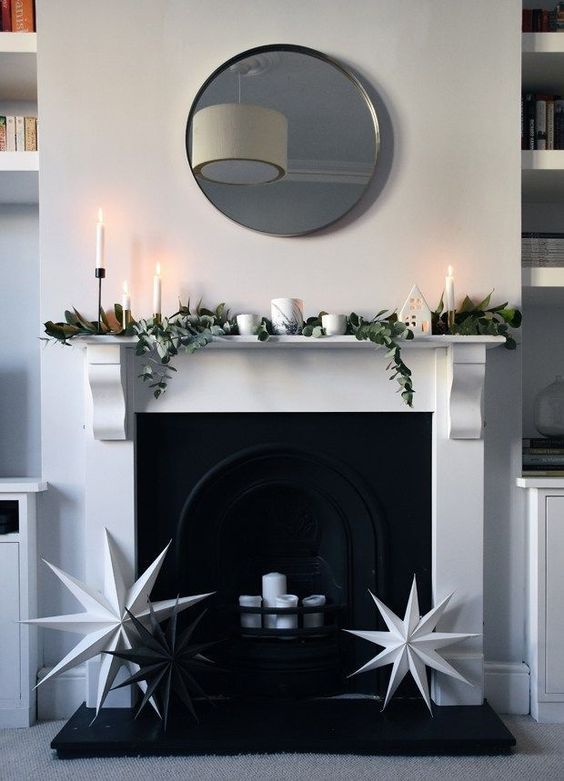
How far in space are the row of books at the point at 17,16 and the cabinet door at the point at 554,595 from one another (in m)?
2.20

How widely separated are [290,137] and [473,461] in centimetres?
115

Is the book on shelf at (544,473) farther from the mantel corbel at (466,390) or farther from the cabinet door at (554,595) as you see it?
the mantel corbel at (466,390)

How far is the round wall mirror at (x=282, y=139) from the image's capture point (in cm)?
231

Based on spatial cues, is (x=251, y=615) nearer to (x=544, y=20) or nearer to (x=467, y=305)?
(x=467, y=305)

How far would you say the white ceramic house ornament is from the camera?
2.21 m

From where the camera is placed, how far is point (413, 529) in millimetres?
2361

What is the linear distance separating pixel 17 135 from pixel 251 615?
5.69 ft

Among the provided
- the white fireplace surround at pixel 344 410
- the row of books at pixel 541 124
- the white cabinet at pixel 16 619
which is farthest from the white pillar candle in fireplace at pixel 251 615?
the row of books at pixel 541 124

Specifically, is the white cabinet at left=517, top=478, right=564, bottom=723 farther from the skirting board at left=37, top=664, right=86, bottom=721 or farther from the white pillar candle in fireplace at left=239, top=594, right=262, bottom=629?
the skirting board at left=37, top=664, right=86, bottom=721

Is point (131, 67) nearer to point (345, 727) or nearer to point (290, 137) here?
point (290, 137)

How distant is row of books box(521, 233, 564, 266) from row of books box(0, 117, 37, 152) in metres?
1.64

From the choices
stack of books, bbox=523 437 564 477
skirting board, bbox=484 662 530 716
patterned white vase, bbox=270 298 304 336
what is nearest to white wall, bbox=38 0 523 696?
patterned white vase, bbox=270 298 304 336

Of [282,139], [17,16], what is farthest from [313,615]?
[17,16]

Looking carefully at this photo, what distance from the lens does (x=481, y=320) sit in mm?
2260
